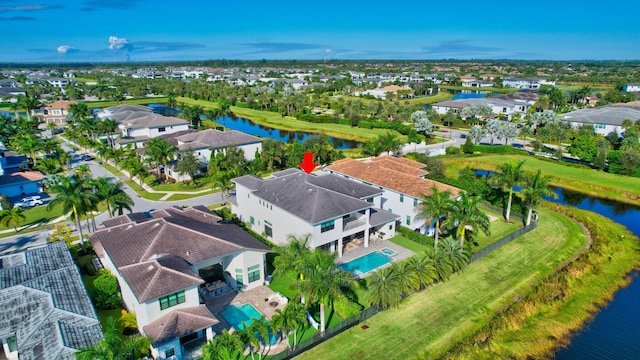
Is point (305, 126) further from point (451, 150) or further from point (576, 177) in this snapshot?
point (576, 177)

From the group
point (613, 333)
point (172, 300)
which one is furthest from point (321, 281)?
point (613, 333)

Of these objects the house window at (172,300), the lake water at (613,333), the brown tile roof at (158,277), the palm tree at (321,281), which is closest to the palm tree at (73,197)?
the brown tile roof at (158,277)

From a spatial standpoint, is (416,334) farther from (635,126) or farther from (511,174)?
(635,126)

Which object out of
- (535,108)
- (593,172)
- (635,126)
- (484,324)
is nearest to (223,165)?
(484,324)

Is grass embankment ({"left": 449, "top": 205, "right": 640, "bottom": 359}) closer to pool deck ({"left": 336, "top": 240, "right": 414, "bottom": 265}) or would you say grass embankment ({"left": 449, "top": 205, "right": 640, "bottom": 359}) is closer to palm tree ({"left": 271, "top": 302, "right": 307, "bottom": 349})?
palm tree ({"left": 271, "top": 302, "right": 307, "bottom": 349})

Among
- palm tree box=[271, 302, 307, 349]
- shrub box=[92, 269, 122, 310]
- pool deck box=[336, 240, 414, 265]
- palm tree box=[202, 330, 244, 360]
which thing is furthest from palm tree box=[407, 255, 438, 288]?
shrub box=[92, 269, 122, 310]
